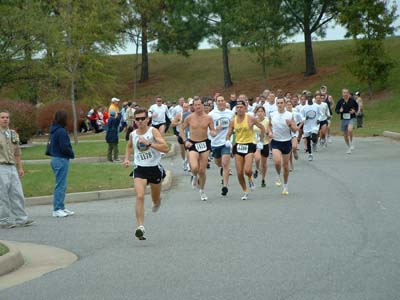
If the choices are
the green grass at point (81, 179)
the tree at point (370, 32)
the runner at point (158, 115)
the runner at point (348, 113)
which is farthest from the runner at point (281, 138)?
the tree at point (370, 32)

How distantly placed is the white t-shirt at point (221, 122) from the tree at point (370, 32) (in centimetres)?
3027

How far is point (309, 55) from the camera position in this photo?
58156mm

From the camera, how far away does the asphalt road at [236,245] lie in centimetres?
852

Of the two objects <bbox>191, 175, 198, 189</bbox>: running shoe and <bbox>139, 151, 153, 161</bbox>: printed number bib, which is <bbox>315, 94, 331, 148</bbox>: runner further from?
<bbox>139, 151, 153, 161</bbox>: printed number bib

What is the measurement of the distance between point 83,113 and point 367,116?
1487 centimetres

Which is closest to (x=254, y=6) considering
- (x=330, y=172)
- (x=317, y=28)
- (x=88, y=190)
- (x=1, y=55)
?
(x=317, y=28)

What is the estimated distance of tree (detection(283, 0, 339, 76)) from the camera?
55.3 m

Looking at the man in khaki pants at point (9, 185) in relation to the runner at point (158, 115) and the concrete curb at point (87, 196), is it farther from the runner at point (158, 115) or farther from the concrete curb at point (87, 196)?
the runner at point (158, 115)

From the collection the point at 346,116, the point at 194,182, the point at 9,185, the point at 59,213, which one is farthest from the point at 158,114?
the point at 9,185

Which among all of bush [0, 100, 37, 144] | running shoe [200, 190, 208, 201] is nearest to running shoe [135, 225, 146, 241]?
running shoe [200, 190, 208, 201]

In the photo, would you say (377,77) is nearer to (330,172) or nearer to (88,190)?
(330,172)

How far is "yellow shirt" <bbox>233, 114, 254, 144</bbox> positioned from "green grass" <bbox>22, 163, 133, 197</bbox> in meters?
2.97

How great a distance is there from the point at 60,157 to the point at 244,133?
3.64 metres

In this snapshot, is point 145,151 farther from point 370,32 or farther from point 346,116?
point 370,32
